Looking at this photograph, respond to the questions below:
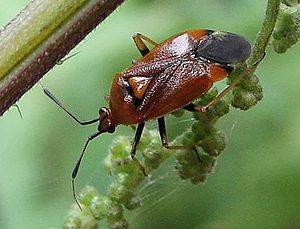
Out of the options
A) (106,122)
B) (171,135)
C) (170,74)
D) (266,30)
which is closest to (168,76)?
(170,74)

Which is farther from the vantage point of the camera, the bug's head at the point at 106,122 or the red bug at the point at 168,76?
the bug's head at the point at 106,122

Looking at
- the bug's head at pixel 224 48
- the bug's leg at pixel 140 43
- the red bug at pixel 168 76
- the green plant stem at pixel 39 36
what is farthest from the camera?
the bug's leg at pixel 140 43

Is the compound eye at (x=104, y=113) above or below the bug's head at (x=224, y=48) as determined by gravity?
below

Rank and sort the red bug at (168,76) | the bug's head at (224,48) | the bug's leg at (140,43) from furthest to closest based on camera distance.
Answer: the bug's leg at (140,43) < the red bug at (168,76) < the bug's head at (224,48)

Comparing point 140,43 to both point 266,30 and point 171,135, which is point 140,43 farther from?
point 266,30

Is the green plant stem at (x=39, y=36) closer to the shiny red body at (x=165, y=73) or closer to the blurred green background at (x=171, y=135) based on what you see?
the shiny red body at (x=165, y=73)

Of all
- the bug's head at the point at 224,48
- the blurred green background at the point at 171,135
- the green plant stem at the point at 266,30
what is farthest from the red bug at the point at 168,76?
the green plant stem at the point at 266,30
